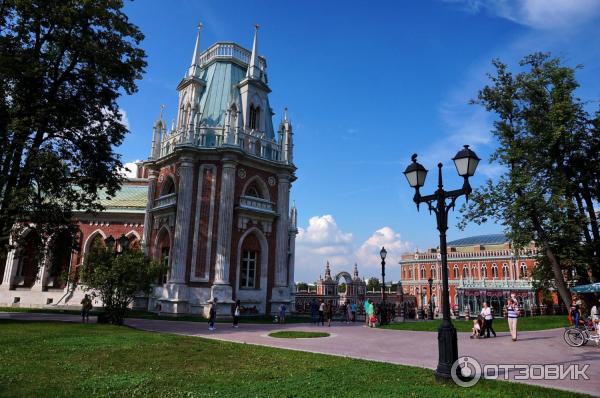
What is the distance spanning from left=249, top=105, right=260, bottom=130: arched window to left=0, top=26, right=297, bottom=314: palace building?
3.6 inches

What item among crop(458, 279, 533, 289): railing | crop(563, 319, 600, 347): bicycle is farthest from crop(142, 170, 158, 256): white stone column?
crop(458, 279, 533, 289): railing

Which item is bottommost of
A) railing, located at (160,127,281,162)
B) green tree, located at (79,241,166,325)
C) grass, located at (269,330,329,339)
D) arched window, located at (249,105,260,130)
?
grass, located at (269,330,329,339)

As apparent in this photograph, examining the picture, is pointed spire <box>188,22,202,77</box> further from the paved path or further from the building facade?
the building facade

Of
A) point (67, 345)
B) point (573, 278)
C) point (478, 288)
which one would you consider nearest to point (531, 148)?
point (573, 278)

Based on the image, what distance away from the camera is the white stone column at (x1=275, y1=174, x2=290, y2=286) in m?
30.7

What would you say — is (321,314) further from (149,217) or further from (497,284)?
(497,284)

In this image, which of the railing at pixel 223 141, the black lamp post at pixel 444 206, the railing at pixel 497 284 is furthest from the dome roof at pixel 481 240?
the black lamp post at pixel 444 206

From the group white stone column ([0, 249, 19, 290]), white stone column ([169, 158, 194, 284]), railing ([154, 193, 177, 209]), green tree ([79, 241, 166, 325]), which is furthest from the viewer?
white stone column ([0, 249, 19, 290])

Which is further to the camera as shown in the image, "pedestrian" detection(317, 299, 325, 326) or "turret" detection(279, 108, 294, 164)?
"turret" detection(279, 108, 294, 164)

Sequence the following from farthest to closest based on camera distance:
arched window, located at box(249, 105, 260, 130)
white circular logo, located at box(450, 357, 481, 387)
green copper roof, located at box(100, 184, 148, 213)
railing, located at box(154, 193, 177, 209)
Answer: green copper roof, located at box(100, 184, 148, 213) → arched window, located at box(249, 105, 260, 130) → railing, located at box(154, 193, 177, 209) → white circular logo, located at box(450, 357, 481, 387)

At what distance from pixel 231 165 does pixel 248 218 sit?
403 centimetres

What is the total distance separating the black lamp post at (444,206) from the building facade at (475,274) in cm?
4675

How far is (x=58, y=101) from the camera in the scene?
2080cm

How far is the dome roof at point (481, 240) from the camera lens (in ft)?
253
